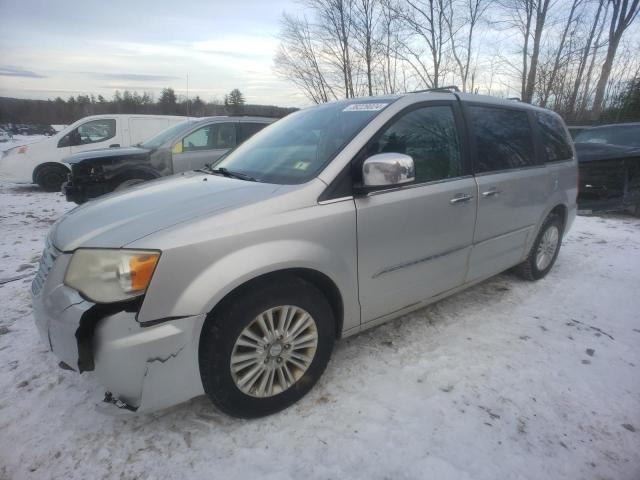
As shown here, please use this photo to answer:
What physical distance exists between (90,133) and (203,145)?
443 cm

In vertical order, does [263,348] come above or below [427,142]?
below

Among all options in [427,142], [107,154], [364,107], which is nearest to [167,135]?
[107,154]

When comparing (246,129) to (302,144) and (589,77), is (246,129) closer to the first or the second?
(302,144)

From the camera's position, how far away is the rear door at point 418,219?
2.18 meters

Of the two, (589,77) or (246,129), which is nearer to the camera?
(246,129)

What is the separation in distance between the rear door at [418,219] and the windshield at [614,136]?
6367 millimetres

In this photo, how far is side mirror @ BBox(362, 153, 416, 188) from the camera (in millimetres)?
1981

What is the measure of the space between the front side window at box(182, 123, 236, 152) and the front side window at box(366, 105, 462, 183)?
15.6 ft

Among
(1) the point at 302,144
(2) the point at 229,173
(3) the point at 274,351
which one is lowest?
(3) the point at 274,351

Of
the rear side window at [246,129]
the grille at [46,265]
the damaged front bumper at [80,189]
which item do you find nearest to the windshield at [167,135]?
the rear side window at [246,129]

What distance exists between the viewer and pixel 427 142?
Answer: 2.52 m

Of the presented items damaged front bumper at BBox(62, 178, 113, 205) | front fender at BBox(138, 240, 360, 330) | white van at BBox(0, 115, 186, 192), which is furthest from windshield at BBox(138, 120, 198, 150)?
front fender at BBox(138, 240, 360, 330)

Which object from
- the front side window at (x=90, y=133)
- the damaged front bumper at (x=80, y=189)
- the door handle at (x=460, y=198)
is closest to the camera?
the door handle at (x=460, y=198)

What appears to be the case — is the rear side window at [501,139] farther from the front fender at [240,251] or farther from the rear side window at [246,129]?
the rear side window at [246,129]
